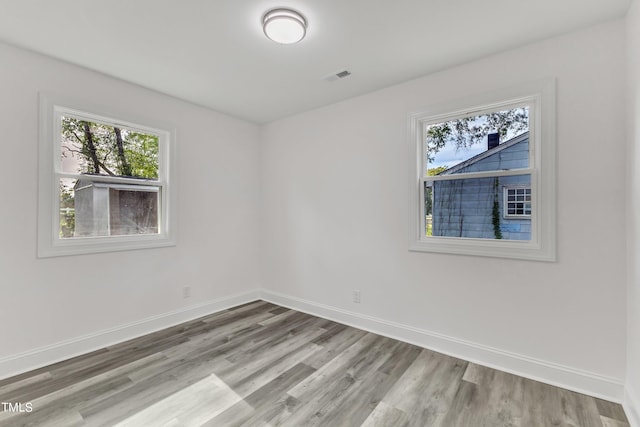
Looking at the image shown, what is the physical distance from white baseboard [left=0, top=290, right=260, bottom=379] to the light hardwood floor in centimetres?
9

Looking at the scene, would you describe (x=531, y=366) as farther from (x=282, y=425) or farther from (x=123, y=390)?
(x=123, y=390)

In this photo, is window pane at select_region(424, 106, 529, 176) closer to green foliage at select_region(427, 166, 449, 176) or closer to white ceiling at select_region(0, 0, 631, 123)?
green foliage at select_region(427, 166, 449, 176)

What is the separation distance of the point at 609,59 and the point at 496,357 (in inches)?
92.0

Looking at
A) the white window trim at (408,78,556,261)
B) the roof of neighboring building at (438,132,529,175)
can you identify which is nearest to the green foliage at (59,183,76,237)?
the white window trim at (408,78,556,261)

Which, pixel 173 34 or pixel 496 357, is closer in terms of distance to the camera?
pixel 173 34

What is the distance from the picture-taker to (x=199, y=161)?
3.55 m

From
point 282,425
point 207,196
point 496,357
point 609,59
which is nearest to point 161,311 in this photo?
point 207,196

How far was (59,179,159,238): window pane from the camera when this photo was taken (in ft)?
8.51

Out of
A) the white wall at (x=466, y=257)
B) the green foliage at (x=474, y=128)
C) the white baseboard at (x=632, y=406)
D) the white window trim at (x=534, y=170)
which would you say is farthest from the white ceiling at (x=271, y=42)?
the white baseboard at (x=632, y=406)

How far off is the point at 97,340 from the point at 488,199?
12.4 ft

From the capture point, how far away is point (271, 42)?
2.22 metres

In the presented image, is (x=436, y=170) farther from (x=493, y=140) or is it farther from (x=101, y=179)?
(x=101, y=179)

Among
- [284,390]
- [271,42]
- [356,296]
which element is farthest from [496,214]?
[271,42]

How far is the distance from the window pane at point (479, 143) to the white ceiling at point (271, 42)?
533mm
